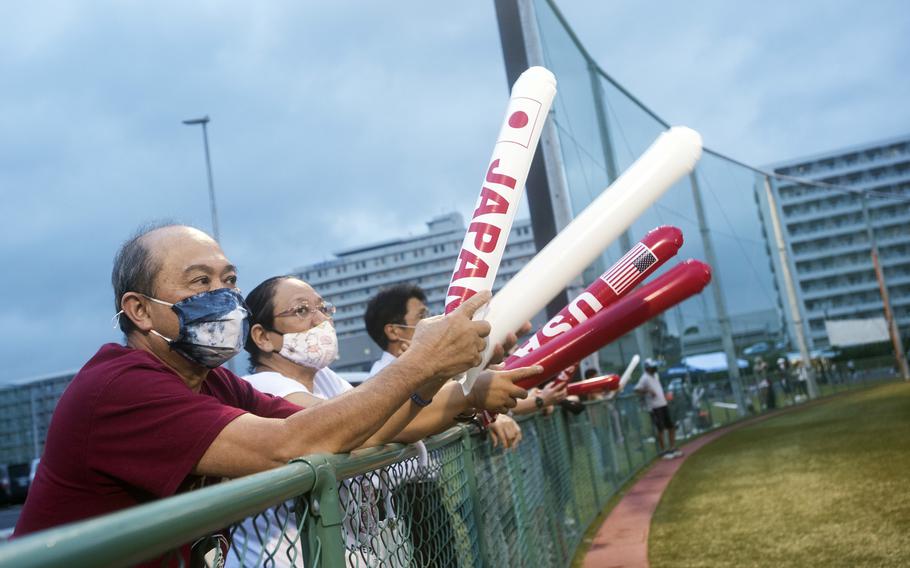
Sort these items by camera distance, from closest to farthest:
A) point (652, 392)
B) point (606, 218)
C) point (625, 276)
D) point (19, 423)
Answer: point (606, 218), point (625, 276), point (652, 392), point (19, 423)

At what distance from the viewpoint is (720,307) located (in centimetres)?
2553

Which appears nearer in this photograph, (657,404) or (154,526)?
(154,526)

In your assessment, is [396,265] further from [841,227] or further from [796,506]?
[796,506]

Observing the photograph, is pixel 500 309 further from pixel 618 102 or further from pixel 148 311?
pixel 618 102

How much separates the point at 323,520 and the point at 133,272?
1018 mm

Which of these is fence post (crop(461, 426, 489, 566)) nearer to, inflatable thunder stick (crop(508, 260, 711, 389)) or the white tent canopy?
inflatable thunder stick (crop(508, 260, 711, 389))

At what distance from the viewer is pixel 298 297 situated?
3.19 metres

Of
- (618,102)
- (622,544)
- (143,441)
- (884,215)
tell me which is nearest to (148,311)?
(143,441)

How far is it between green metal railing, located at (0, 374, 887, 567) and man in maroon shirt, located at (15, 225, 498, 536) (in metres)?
0.13

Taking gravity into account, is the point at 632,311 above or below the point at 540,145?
below

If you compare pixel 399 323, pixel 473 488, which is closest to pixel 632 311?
pixel 473 488

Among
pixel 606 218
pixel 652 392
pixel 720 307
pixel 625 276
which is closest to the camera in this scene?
pixel 606 218

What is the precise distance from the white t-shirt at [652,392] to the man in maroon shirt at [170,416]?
12.8 m

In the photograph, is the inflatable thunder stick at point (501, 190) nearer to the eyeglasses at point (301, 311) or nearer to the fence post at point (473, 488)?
the fence post at point (473, 488)
